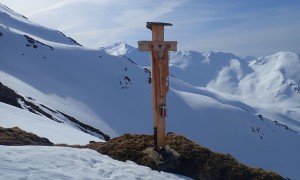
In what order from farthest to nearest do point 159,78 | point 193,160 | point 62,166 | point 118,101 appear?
point 118,101, point 159,78, point 193,160, point 62,166

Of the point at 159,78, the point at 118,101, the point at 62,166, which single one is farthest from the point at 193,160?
the point at 118,101

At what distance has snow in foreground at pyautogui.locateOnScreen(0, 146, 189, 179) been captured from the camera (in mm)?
9969

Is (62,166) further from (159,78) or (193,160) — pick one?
(159,78)

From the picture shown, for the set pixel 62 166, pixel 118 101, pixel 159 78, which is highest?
pixel 118 101

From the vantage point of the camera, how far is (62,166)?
11070 mm

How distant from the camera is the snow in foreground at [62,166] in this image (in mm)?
9969

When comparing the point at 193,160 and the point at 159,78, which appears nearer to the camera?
the point at 193,160

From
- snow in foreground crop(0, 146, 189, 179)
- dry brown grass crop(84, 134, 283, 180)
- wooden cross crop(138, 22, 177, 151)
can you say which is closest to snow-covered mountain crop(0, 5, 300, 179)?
dry brown grass crop(84, 134, 283, 180)

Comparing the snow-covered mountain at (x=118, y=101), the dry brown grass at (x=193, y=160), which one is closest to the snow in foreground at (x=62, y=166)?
the dry brown grass at (x=193, y=160)

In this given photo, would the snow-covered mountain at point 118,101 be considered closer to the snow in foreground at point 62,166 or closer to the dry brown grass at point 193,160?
the dry brown grass at point 193,160

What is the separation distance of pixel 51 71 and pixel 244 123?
5198cm

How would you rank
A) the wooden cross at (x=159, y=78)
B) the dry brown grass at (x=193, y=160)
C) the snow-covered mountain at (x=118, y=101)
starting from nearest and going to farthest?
1. the dry brown grass at (x=193, y=160)
2. the wooden cross at (x=159, y=78)
3. the snow-covered mountain at (x=118, y=101)

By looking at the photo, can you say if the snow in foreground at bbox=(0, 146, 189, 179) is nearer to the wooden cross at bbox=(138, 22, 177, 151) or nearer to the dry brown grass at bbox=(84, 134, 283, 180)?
the dry brown grass at bbox=(84, 134, 283, 180)

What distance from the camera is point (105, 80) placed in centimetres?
9288
